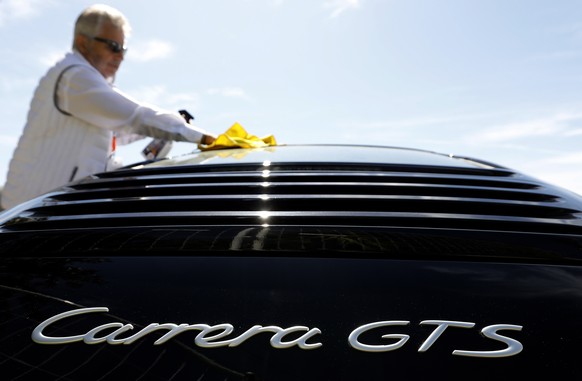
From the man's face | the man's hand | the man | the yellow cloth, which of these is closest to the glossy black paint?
the yellow cloth

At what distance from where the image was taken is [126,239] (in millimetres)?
1059

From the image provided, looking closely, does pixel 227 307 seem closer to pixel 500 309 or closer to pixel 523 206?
pixel 500 309

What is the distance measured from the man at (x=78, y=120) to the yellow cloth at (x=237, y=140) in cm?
48

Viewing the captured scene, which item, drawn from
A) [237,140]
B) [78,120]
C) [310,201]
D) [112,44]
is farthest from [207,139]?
[310,201]

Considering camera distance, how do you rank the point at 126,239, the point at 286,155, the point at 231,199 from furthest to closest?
1. the point at 286,155
2. the point at 231,199
3. the point at 126,239

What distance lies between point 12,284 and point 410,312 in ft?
2.21

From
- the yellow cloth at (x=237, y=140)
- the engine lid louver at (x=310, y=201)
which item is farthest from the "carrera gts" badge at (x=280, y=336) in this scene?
the yellow cloth at (x=237, y=140)

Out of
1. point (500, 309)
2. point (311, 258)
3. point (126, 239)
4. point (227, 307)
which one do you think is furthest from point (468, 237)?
point (126, 239)

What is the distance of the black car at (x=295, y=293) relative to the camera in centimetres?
81

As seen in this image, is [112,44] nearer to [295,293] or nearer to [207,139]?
[207,139]

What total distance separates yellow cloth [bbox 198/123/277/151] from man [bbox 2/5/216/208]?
0.48 metres

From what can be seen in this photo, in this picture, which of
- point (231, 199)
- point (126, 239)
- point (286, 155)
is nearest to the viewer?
point (126, 239)

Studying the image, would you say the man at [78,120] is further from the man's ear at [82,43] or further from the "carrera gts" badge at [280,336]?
the "carrera gts" badge at [280,336]

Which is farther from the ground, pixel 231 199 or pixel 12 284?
pixel 231 199
